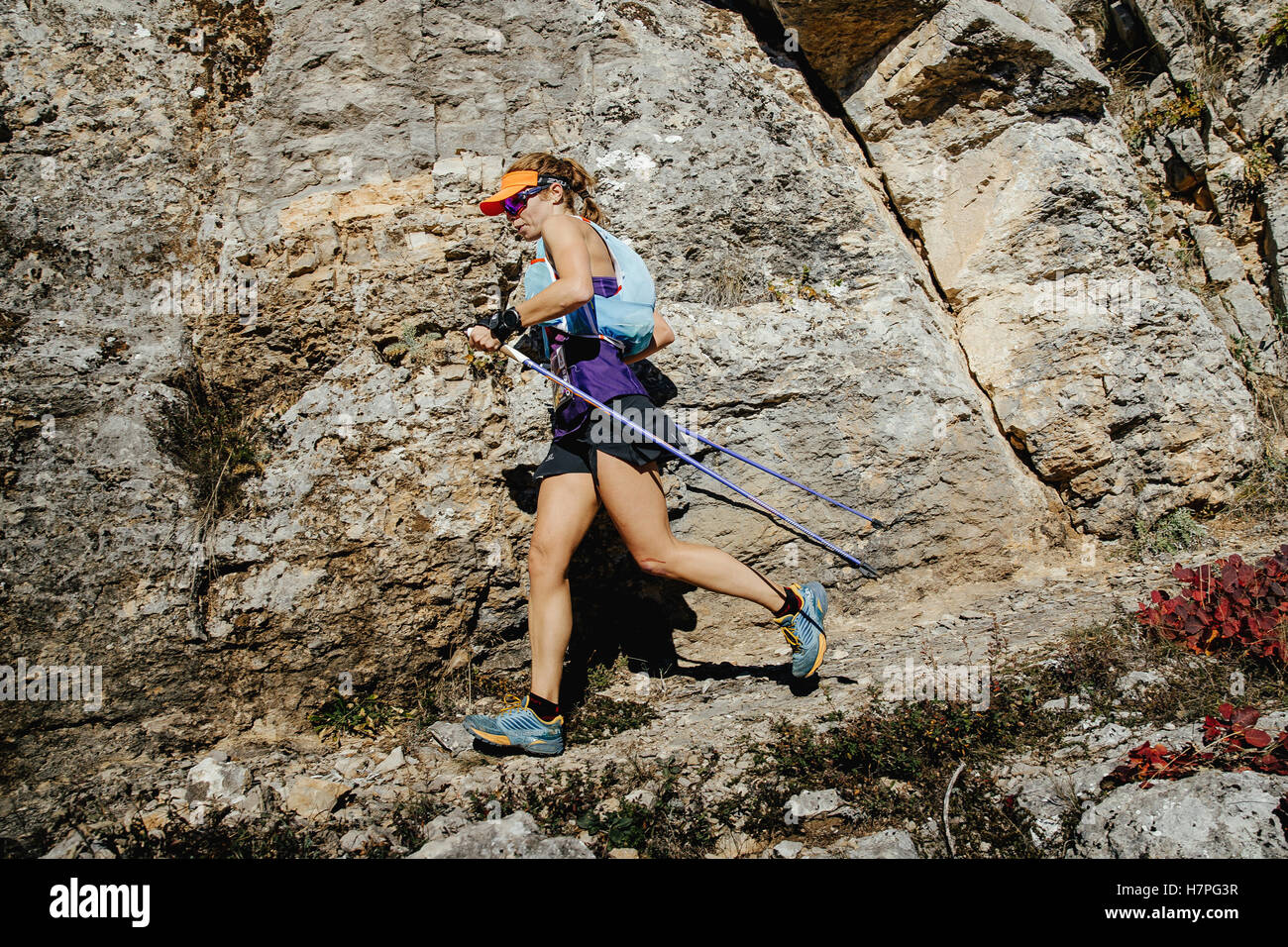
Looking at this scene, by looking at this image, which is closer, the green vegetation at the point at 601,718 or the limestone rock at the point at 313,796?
the limestone rock at the point at 313,796

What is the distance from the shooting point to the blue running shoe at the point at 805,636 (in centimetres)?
384

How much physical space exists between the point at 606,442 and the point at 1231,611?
9.71 feet

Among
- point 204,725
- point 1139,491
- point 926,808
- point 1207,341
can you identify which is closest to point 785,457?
point 926,808

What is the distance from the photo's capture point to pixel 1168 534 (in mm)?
4832

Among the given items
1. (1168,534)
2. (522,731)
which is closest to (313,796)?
(522,731)

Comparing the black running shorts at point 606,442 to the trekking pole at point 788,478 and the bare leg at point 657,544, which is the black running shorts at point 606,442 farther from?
the trekking pole at point 788,478

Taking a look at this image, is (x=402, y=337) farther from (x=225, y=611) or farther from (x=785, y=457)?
(x=785, y=457)

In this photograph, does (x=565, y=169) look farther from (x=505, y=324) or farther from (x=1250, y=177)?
(x=1250, y=177)

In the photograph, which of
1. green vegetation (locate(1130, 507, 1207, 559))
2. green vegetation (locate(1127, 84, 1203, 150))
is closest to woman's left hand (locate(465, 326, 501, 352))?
green vegetation (locate(1130, 507, 1207, 559))

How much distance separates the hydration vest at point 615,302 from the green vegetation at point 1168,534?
11.1 ft

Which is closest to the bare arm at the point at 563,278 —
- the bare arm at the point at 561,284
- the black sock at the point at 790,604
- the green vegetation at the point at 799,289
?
the bare arm at the point at 561,284

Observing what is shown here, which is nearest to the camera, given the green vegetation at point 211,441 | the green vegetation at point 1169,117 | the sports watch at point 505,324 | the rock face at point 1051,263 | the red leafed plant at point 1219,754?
the red leafed plant at point 1219,754

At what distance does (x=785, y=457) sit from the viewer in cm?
449

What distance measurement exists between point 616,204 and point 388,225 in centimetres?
131
